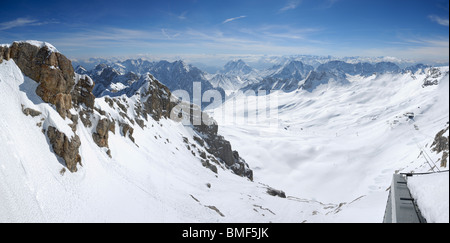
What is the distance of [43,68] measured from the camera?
104 ft

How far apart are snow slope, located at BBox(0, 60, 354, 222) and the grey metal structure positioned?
25.3m

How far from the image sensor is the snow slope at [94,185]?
21.6 metres

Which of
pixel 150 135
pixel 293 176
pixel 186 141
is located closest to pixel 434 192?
pixel 150 135

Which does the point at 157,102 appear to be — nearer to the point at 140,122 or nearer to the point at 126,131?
the point at 140,122

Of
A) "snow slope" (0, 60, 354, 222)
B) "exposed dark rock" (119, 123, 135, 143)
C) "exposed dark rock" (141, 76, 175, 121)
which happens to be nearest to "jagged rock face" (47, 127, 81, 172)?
"snow slope" (0, 60, 354, 222)

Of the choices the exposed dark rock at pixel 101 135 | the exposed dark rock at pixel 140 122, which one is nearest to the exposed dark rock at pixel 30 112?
the exposed dark rock at pixel 101 135

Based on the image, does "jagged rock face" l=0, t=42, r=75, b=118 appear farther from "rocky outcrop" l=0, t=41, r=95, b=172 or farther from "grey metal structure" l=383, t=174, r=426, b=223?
"grey metal structure" l=383, t=174, r=426, b=223

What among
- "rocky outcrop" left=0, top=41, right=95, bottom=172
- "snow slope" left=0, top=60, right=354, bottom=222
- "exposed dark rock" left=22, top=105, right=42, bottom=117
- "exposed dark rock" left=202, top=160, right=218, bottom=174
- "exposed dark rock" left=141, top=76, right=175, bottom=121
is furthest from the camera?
"exposed dark rock" left=141, top=76, right=175, bottom=121

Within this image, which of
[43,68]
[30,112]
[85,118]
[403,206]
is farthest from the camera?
[85,118]

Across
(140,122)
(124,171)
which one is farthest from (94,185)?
(140,122)

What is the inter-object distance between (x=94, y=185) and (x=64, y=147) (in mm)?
5911

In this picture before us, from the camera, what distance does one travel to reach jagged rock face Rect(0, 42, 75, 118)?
102 feet
